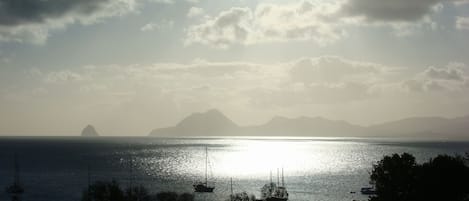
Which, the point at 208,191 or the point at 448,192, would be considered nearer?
the point at 448,192

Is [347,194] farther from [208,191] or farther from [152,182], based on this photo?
[152,182]

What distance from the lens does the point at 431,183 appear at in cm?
7212

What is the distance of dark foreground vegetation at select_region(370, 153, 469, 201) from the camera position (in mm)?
71812

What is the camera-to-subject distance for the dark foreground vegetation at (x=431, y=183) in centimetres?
7181

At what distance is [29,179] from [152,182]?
5172cm

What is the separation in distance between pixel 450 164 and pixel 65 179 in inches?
6258

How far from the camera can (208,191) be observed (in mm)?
171125

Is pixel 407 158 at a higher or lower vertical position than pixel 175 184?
higher

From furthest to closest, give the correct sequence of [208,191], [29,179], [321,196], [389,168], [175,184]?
[29,179]
[175,184]
[208,191]
[321,196]
[389,168]

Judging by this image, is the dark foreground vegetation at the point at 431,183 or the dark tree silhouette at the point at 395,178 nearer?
the dark foreground vegetation at the point at 431,183

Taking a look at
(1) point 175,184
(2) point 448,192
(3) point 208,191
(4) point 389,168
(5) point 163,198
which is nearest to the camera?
(2) point 448,192

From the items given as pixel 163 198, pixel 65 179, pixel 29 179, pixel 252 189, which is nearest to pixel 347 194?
pixel 252 189

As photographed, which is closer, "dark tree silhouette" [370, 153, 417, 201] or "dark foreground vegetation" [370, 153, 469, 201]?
"dark foreground vegetation" [370, 153, 469, 201]

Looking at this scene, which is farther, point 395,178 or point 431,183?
point 395,178
